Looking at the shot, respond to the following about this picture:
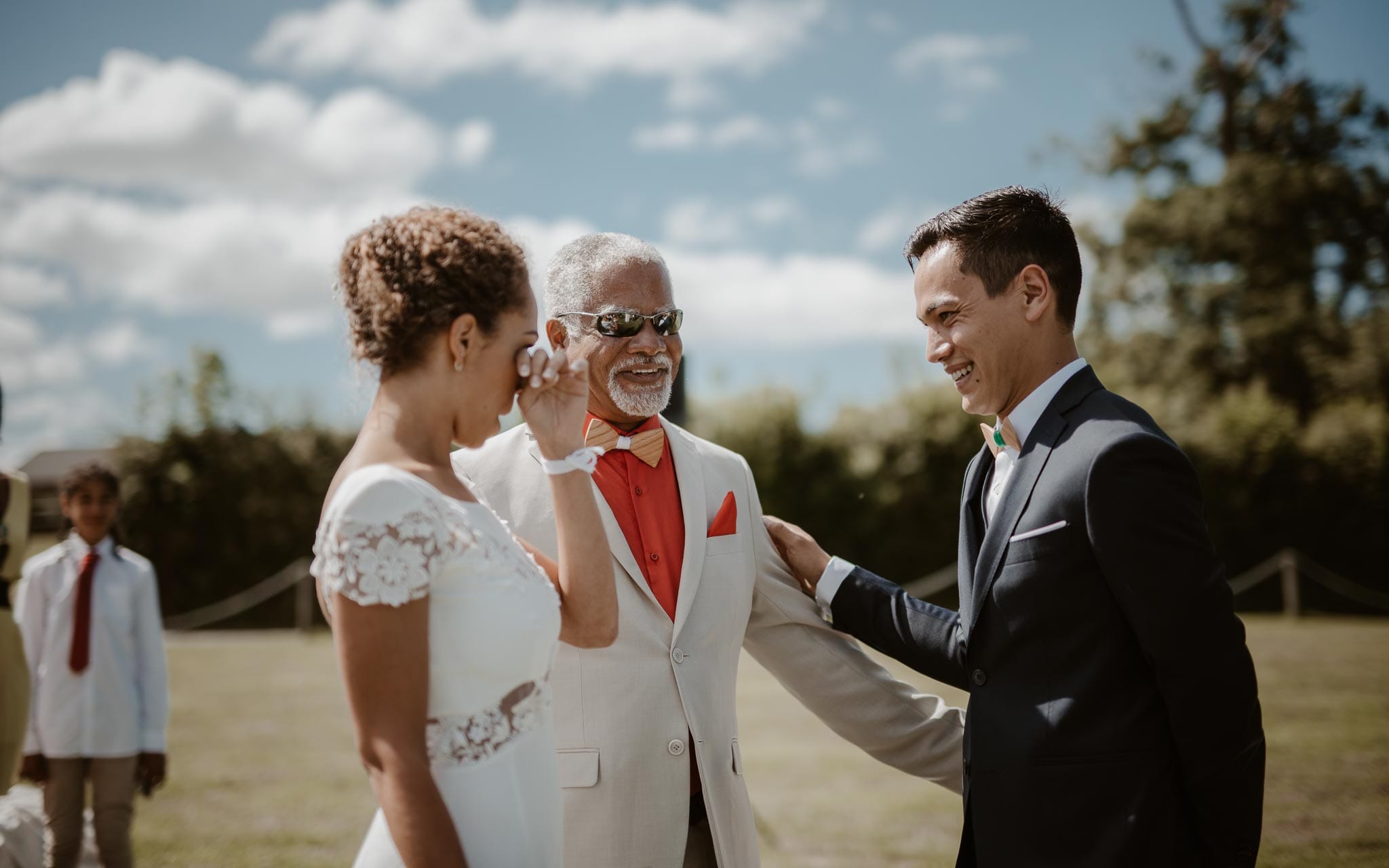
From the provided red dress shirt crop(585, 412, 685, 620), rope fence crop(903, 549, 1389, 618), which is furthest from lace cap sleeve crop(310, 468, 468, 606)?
rope fence crop(903, 549, 1389, 618)

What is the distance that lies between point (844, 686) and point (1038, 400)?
1.21 metres

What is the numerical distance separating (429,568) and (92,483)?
5.17 metres

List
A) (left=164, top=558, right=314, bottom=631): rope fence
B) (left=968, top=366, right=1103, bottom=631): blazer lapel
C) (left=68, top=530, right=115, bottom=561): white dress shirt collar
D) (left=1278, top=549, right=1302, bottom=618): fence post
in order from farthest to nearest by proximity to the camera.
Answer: (left=164, top=558, right=314, bottom=631): rope fence
(left=1278, top=549, right=1302, bottom=618): fence post
(left=68, top=530, right=115, bottom=561): white dress shirt collar
(left=968, top=366, right=1103, bottom=631): blazer lapel

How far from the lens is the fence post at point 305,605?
20484 mm

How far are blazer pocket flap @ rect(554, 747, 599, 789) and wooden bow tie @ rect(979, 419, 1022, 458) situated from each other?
1.42m

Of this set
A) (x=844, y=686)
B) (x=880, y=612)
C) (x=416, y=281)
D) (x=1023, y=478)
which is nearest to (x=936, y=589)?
(x=844, y=686)

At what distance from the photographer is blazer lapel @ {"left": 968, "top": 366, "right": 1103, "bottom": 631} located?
2553 mm

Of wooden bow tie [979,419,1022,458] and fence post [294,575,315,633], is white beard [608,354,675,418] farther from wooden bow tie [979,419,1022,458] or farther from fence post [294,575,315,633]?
fence post [294,575,315,633]

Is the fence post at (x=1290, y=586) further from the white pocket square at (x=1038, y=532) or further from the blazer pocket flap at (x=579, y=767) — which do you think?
the blazer pocket flap at (x=579, y=767)

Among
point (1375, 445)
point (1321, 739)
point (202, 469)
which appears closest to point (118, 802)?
point (1321, 739)

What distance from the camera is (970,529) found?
9.43ft

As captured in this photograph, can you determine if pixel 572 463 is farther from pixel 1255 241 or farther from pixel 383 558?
pixel 1255 241

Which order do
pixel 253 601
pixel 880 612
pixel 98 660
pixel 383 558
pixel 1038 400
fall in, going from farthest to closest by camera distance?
1. pixel 253 601
2. pixel 98 660
3. pixel 880 612
4. pixel 1038 400
5. pixel 383 558

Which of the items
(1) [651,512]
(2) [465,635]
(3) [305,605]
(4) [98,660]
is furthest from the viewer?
(3) [305,605]
